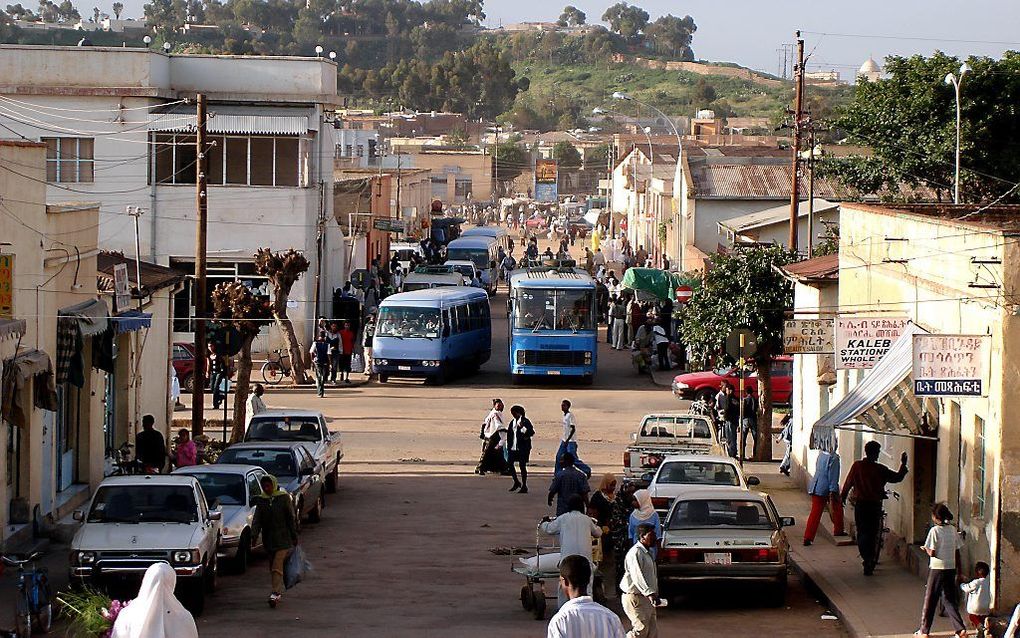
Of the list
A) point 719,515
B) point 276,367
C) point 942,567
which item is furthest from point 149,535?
point 276,367

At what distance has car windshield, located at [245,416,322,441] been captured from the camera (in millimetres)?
26281

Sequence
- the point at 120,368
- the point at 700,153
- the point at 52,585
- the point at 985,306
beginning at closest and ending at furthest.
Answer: the point at 985,306 < the point at 52,585 < the point at 120,368 < the point at 700,153

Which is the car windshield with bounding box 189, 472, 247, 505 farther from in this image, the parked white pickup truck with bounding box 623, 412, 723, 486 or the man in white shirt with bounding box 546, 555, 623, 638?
the man in white shirt with bounding box 546, 555, 623, 638

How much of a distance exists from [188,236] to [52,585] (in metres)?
28.9

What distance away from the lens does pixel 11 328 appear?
1961cm

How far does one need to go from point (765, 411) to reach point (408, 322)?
14958 millimetres

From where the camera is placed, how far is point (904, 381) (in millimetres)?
17766

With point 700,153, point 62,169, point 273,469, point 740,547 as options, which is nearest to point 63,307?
point 273,469

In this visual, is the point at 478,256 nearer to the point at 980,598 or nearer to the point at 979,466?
the point at 979,466

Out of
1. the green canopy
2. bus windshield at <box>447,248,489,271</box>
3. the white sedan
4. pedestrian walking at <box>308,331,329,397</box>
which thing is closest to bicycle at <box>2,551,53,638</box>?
the white sedan

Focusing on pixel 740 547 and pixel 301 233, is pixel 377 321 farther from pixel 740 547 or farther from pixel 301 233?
pixel 740 547

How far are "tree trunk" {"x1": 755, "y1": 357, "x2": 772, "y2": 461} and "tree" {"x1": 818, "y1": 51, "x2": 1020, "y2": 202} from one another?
13.2 m

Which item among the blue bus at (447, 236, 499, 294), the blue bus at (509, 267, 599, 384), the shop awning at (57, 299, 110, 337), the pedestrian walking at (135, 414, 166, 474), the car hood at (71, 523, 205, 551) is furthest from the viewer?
the blue bus at (447, 236, 499, 294)

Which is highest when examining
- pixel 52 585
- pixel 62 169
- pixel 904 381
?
pixel 62 169
